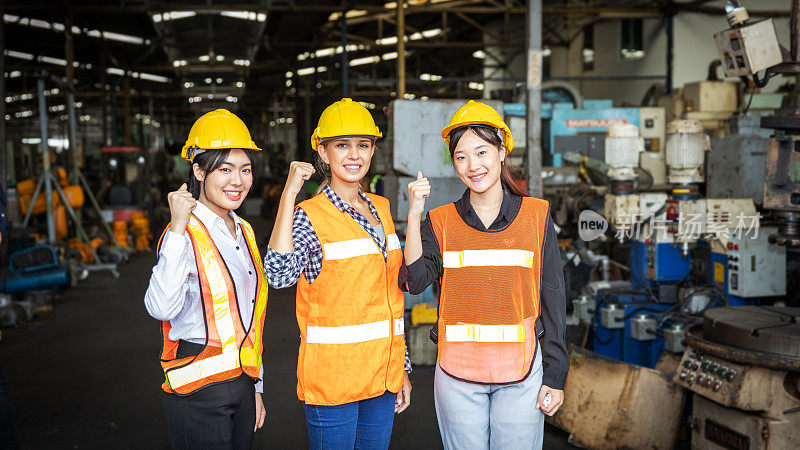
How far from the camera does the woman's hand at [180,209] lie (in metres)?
1.83

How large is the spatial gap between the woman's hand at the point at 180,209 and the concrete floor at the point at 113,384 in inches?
95.0

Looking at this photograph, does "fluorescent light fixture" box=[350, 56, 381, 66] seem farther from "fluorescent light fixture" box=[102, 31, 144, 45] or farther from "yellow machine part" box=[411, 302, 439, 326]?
"yellow machine part" box=[411, 302, 439, 326]

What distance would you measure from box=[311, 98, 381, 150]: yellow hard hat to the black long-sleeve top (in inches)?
15.9

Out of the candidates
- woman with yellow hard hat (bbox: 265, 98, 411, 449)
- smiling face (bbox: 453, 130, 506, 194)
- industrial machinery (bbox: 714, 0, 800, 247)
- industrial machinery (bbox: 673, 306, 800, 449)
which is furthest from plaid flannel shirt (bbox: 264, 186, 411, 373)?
industrial machinery (bbox: 714, 0, 800, 247)

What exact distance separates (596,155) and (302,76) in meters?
11.1

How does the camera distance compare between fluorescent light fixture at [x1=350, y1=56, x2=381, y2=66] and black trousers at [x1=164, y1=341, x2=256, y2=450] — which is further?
fluorescent light fixture at [x1=350, y1=56, x2=381, y2=66]

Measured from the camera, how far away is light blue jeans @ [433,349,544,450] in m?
2.00

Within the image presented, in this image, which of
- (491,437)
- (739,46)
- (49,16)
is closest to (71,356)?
(491,437)

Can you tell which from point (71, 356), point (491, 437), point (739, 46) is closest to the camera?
point (491, 437)

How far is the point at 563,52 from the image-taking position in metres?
15.2

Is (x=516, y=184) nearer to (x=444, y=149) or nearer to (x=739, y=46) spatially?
(x=739, y=46)

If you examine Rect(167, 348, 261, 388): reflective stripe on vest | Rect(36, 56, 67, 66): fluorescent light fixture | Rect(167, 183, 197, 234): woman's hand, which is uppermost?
Rect(36, 56, 67, 66): fluorescent light fixture

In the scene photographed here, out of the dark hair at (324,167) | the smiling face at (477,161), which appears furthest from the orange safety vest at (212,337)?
the smiling face at (477,161)

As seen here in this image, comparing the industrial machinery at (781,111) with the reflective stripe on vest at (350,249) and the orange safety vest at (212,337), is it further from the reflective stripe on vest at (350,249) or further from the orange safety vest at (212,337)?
the orange safety vest at (212,337)
